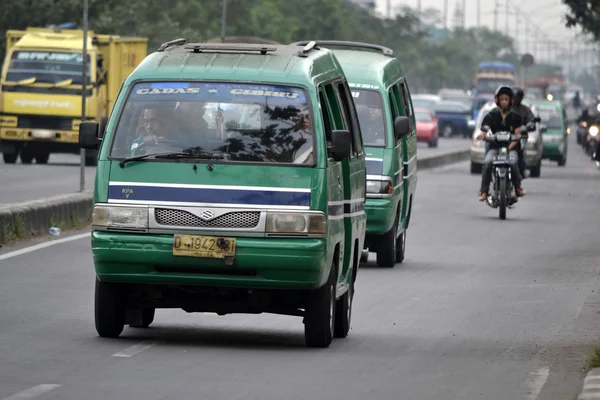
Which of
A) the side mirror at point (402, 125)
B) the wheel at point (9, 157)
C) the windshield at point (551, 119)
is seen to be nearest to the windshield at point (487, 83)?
the windshield at point (551, 119)

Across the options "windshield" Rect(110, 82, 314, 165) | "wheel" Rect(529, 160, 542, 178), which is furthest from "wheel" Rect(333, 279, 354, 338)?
"wheel" Rect(529, 160, 542, 178)

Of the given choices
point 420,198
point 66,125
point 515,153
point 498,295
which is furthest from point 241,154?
point 66,125

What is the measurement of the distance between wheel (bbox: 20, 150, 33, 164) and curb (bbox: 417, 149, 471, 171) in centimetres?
1019

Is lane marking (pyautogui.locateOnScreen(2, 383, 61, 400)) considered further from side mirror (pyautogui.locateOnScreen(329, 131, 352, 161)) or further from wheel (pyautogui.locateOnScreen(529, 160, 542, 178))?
wheel (pyautogui.locateOnScreen(529, 160, 542, 178))

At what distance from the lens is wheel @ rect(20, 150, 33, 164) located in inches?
1531

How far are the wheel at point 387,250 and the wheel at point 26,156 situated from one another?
71.5 feet

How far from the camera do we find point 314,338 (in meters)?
11.1

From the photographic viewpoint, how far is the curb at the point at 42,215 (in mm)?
19250

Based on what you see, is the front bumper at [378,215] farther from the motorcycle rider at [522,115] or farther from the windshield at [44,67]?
the windshield at [44,67]

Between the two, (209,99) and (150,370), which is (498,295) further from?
(150,370)

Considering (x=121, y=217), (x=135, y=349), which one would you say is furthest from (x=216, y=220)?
(x=135, y=349)

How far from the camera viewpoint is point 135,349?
1064 centimetres

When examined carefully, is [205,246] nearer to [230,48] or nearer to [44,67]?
[230,48]

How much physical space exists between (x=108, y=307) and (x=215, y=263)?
0.84 metres
